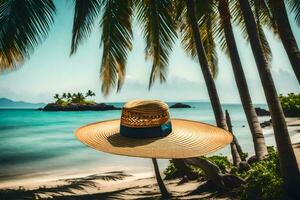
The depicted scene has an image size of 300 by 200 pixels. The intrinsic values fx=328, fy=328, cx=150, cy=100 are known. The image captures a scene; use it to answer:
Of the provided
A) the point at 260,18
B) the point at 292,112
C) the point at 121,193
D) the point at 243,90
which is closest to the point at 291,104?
the point at 292,112

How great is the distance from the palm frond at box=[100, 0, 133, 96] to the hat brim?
13.9 feet

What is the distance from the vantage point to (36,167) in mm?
15992

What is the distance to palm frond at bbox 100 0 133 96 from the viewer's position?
764 centimetres

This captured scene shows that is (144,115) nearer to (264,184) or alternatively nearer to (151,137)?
(151,137)

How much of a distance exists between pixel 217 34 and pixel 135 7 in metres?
2.66

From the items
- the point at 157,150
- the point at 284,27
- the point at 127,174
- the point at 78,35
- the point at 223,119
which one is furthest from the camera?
the point at 127,174

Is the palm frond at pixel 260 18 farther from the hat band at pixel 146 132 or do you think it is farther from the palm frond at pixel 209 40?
the hat band at pixel 146 132

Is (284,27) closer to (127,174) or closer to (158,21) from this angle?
(158,21)

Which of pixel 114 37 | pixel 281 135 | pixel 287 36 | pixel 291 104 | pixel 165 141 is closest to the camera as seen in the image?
pixel 165 141

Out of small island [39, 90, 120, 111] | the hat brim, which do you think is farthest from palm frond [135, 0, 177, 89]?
small island [39, 90, 120, 111]

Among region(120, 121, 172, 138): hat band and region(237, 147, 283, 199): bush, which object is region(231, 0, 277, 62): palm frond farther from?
region(120, 121, 172, 138): hat band

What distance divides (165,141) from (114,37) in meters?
5.00

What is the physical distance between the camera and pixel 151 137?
3.09 metres

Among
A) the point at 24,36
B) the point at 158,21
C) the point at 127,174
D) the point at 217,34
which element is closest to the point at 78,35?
the point at 24,36
